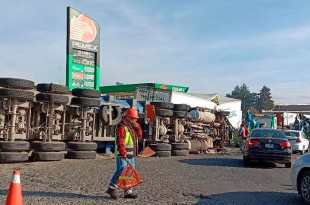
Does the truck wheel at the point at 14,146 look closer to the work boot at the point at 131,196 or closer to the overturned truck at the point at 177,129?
the work boot at the point at 131,196

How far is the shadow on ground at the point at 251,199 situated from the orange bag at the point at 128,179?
1248 millimetres

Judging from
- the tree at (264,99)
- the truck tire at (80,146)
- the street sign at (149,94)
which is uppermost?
the tree at (264,99)

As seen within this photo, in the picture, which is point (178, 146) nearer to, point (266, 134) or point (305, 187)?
point (266, 134)

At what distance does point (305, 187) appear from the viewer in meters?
8.72

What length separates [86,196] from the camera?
8.09 meters

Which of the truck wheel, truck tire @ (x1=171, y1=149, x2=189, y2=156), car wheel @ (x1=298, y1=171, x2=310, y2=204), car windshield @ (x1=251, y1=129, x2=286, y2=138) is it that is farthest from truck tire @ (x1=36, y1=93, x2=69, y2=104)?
car wheel @ (x1=298, y1=171, x2=310, y2=204)

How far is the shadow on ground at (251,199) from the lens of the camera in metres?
8.34

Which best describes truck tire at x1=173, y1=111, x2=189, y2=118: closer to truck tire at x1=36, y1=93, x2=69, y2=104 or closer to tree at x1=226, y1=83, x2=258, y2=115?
truck tire at x1=36, y1=93, x2=69, y2=104

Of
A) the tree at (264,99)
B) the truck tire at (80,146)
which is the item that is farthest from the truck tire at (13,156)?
the tree at (264,99)

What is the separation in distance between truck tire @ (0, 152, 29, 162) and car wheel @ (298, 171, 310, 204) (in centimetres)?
793

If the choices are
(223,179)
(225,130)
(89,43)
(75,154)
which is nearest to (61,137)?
(75,154)

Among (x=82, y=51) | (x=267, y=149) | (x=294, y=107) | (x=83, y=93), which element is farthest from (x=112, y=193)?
(x=294, y=107)

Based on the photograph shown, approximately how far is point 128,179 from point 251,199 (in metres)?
2.65

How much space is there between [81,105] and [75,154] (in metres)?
1.69
